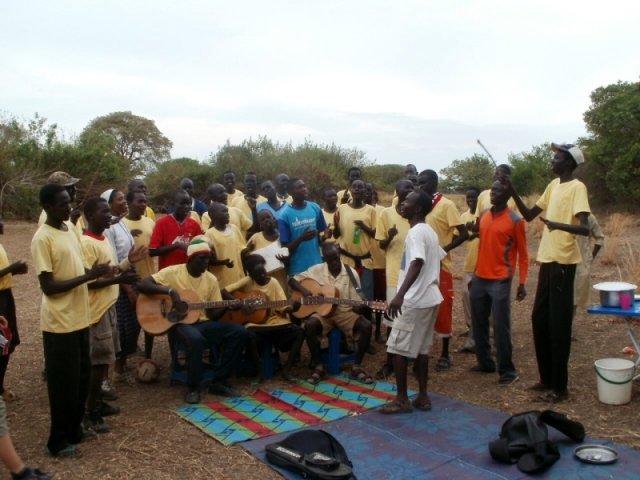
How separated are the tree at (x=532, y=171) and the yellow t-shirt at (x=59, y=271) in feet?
71.0

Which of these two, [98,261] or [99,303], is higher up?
[98,261]

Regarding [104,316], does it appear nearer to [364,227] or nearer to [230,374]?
[230,374]

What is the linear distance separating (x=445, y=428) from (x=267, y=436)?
139 centimetres

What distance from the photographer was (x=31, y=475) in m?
3.84

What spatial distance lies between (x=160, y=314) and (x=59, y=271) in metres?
1.66

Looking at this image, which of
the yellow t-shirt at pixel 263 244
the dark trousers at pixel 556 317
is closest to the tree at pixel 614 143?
the dark trousers at pixel 556 317

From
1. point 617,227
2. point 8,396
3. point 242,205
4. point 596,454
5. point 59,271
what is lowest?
point 8,396

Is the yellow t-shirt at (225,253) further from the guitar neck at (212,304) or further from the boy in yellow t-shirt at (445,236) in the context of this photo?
the boy in yellow t-shirt at (445,236)

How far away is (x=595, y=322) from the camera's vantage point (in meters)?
8.36

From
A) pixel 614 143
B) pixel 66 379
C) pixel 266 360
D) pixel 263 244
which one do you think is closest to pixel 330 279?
pixel 263 244

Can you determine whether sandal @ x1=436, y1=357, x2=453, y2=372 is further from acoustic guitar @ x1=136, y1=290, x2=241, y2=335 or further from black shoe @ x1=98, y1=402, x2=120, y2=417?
black shoe @ x1=98, y1=402, x2=120, y2=417

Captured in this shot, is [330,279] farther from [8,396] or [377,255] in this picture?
[8,396]

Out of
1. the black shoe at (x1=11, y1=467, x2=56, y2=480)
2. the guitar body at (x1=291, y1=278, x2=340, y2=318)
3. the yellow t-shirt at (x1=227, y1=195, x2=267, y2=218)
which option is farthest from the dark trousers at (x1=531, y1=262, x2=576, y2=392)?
the yellow t-shirt at (x1=227, y1=195, x2=267, y2=218)

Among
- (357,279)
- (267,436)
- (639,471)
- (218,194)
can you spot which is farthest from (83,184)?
(639,471)
